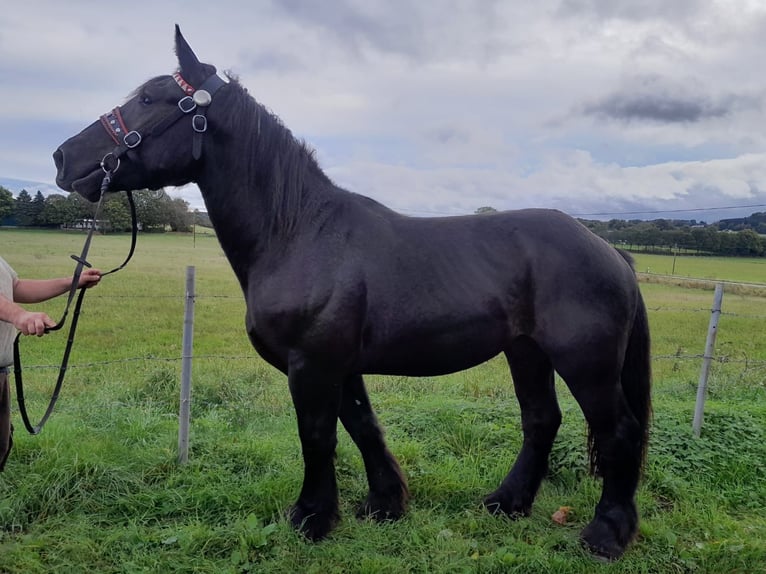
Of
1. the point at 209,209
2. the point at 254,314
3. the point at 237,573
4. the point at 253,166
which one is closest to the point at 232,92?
the point at 253,166

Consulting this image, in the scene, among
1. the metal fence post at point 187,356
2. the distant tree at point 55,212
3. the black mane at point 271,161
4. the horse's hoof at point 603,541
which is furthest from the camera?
the distant tree at point 55,212

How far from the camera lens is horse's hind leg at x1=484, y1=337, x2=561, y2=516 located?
315 centimetres

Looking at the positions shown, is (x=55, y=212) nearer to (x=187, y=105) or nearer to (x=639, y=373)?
(x=187, y=105)

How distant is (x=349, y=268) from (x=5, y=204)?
24.3 feet

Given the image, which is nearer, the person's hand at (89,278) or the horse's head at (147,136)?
the horse's head at (147,136)

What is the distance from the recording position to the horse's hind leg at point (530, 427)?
124 inches

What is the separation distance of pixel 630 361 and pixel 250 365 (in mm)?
5594

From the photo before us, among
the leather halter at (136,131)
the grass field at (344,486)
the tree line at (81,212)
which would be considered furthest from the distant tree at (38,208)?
the leather halter at (136,131)

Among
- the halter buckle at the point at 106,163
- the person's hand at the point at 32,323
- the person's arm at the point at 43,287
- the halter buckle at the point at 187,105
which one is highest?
the halter buckle at the point at 187,105

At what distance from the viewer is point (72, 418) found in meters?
4.12

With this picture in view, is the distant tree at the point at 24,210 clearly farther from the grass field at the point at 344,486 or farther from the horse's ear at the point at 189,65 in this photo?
the horse's ear at the point at 189,65

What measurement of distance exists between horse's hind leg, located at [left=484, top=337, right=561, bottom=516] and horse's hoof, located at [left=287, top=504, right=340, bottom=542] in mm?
1022

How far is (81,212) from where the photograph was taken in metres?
4.29

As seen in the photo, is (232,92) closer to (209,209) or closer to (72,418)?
(209,209)
